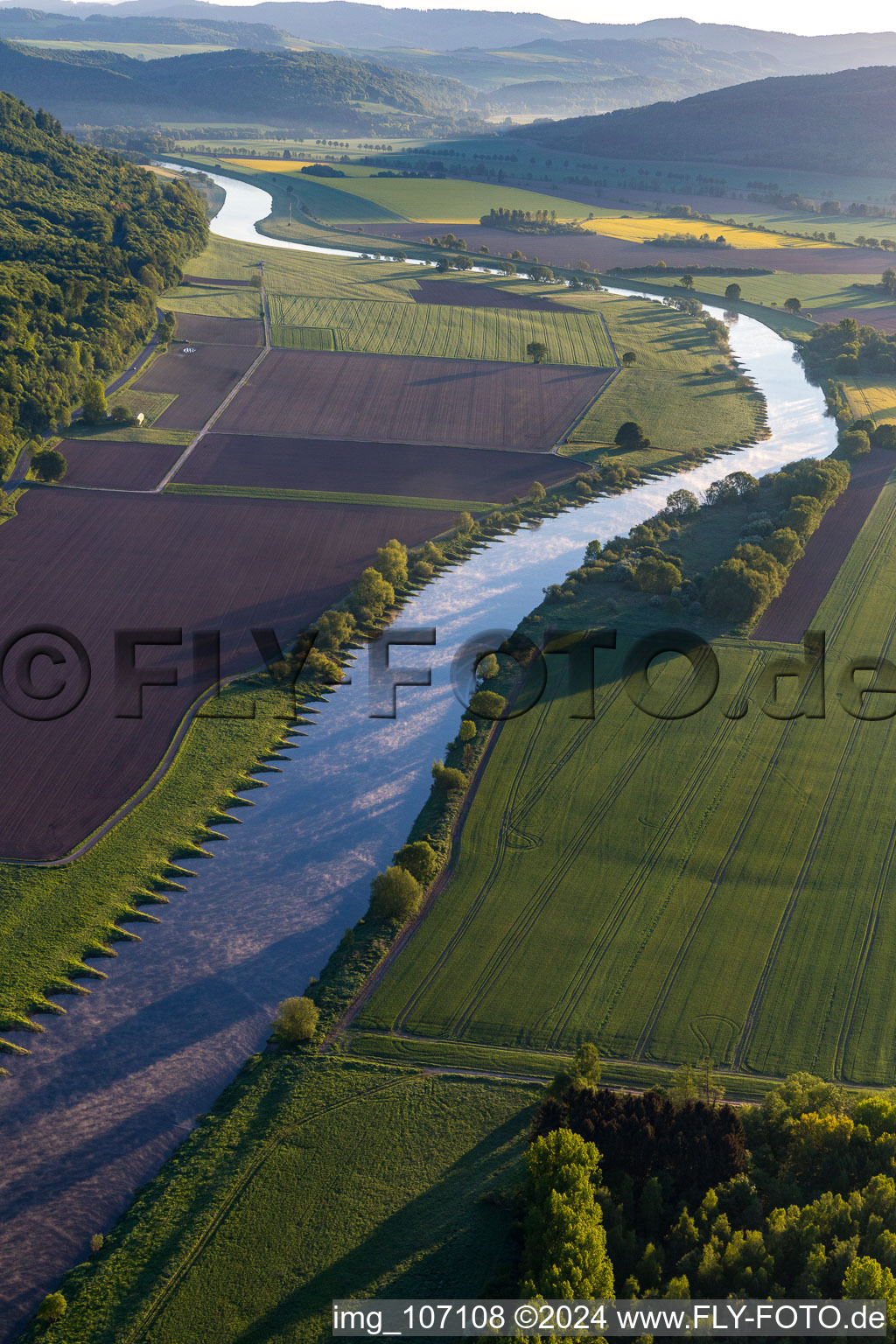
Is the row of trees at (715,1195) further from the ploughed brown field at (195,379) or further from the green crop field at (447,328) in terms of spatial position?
the green crop field at (447,328)

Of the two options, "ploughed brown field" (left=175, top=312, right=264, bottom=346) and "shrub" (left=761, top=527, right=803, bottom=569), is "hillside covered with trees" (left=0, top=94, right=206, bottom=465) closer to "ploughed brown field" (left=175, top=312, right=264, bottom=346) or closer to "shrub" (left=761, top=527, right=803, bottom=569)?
"ploughed brown field" (left=175, top=312, right=264, bottom=346)

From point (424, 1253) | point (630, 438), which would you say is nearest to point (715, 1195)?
point (424, 1253)

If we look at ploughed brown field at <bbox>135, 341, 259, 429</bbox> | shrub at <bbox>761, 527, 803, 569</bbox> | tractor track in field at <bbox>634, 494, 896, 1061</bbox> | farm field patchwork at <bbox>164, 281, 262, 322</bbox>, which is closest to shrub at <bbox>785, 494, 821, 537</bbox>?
shrub at <bbox>761, 527, 803, 569</bbox>

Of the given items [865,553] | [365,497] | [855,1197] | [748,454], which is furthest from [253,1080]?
[748,454]

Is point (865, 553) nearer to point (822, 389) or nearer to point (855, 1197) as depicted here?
point (822, 389)

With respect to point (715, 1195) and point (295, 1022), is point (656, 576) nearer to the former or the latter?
point (295, 1022)

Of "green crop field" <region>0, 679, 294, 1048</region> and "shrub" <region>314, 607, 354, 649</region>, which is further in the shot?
"shrub" <region>314, 607, 354, 649</region>
